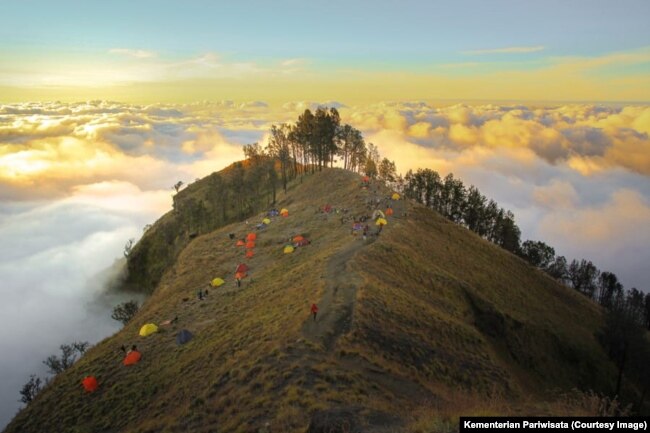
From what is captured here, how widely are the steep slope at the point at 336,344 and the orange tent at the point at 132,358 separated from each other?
2.95 ft

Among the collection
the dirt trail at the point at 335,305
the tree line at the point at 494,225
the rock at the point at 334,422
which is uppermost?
the rock at the point at 334,422

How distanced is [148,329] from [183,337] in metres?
7.16

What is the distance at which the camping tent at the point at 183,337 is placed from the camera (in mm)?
36938

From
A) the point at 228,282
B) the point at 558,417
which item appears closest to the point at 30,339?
the point at 228,282

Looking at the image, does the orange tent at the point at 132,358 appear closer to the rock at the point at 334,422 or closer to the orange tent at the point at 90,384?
the orange tent at the point at 90,384

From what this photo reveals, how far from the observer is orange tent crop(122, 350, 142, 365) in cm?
3525

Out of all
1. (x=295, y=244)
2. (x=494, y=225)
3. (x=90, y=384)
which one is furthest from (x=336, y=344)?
(x=494, y=225)

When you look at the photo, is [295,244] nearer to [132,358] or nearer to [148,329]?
[148,329]

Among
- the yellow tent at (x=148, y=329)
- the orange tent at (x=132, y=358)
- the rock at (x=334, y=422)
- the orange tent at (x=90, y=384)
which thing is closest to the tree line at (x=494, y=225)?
the yellow tent at (x=148, y=329)

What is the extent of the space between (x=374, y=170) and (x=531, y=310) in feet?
238

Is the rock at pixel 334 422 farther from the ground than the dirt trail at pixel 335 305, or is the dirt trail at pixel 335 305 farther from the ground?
the rock at pixel 334 422

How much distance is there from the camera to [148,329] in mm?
41469

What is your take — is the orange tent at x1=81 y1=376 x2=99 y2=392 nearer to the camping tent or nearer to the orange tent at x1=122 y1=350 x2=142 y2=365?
the orange tent at x1=122 y1=350 x2=142 y2=365

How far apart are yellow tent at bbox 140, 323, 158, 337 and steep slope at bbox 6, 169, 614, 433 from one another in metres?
1.12
